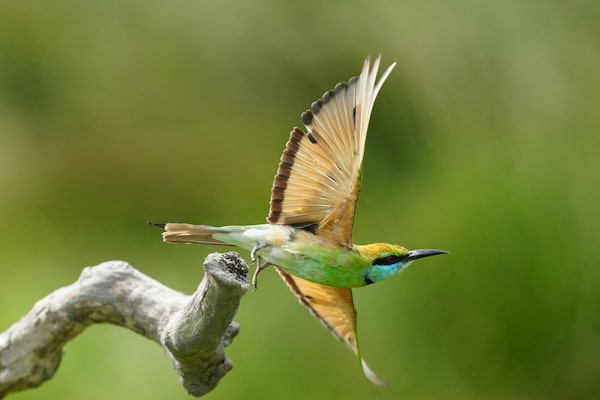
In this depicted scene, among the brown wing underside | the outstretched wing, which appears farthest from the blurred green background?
the outstretched wing

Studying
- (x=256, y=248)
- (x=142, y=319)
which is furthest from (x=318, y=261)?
(x=142, y=319)

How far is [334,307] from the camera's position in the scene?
1.84m

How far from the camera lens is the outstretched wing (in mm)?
1597

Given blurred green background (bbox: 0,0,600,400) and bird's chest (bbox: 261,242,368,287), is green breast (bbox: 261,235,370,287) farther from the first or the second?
blurred green background (bbox: 0,0,600,400)

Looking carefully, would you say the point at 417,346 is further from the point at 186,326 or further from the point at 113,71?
the point at 113,71

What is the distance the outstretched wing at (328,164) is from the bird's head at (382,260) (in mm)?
54

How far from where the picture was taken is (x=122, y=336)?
9.67 ft

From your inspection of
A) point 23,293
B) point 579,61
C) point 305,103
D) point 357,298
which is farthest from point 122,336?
point 579,61

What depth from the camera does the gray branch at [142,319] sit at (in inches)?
55.2

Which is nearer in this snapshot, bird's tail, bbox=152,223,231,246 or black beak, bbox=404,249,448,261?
bird's tail, bbox=152,223,231,246

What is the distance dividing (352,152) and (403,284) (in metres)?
1.24

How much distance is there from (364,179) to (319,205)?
5.39ft

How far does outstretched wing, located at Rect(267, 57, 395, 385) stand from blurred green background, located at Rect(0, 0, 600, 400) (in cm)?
112

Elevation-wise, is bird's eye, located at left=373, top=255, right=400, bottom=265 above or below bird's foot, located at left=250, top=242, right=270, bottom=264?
below
